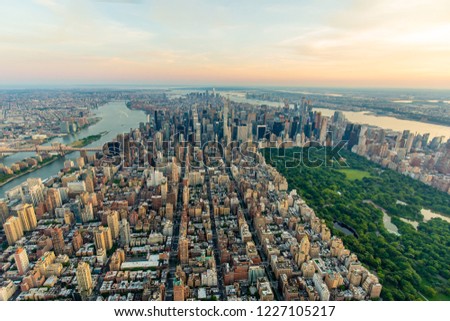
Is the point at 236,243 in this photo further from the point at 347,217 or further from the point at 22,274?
the point at 22,274

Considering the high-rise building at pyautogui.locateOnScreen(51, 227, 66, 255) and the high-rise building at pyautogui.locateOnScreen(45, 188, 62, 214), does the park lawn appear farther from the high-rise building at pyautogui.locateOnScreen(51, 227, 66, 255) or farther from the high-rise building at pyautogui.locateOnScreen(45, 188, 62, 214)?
the high-rise building at pyautogui.locateOnScreen(45, 188, 62, 214)

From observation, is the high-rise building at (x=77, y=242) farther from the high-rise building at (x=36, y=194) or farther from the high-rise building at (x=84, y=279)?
the high-rise building at (x=36, y=194)

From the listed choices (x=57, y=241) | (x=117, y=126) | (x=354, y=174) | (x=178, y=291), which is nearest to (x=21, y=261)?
(x=57, y=241)

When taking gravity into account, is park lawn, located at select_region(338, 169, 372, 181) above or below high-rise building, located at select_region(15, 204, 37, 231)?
below

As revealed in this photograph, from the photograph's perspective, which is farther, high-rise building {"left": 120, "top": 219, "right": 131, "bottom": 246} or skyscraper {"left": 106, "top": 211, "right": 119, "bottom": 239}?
skyscraper {"left": 106, "top": 211, "right": 119, "bottom": 239}

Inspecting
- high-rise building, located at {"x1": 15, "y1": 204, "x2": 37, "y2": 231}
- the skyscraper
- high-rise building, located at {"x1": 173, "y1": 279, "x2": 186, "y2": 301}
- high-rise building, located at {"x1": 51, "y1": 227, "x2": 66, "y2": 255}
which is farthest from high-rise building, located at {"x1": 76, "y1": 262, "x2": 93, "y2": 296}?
high-rise building, located at {"x1": 15, "y1": 204, "x2": 37, "y2": 231}

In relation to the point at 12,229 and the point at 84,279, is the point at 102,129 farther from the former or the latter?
the point at 84,279
